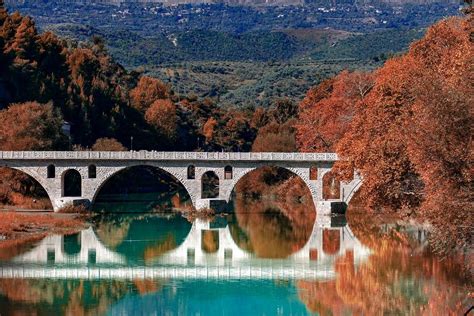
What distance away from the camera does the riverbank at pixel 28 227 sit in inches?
2120

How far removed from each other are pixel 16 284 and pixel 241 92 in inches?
5023

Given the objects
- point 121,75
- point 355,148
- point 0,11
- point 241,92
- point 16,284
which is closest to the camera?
point 16,284

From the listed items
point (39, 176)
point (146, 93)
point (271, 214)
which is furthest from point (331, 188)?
point (146, 93)

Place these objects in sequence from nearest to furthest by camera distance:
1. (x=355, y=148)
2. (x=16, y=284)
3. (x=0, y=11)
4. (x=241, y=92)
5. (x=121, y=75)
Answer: (x=16, y=284), (x=355, y=148), (x=0, y=11), (x=121, y=75), (x=241, y=92)

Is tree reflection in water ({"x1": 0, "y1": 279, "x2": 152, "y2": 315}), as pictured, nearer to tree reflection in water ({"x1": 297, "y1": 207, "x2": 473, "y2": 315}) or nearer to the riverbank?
the riverbank

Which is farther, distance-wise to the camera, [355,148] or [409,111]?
[355,148]

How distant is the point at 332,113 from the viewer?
81.0 m

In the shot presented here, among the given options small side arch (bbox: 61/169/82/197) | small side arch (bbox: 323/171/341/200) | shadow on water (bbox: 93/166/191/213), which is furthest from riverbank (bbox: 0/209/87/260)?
small side arch (bbox: 323/171/341/200)

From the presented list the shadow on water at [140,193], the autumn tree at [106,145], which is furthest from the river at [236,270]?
the autumn tree at [106,145]

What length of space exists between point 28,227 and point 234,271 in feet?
51.5

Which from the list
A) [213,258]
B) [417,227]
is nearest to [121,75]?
[417,227]

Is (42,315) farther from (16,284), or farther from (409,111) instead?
(409,111)

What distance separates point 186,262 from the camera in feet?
168

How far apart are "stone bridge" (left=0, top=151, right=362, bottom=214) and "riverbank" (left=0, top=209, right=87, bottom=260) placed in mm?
4298
